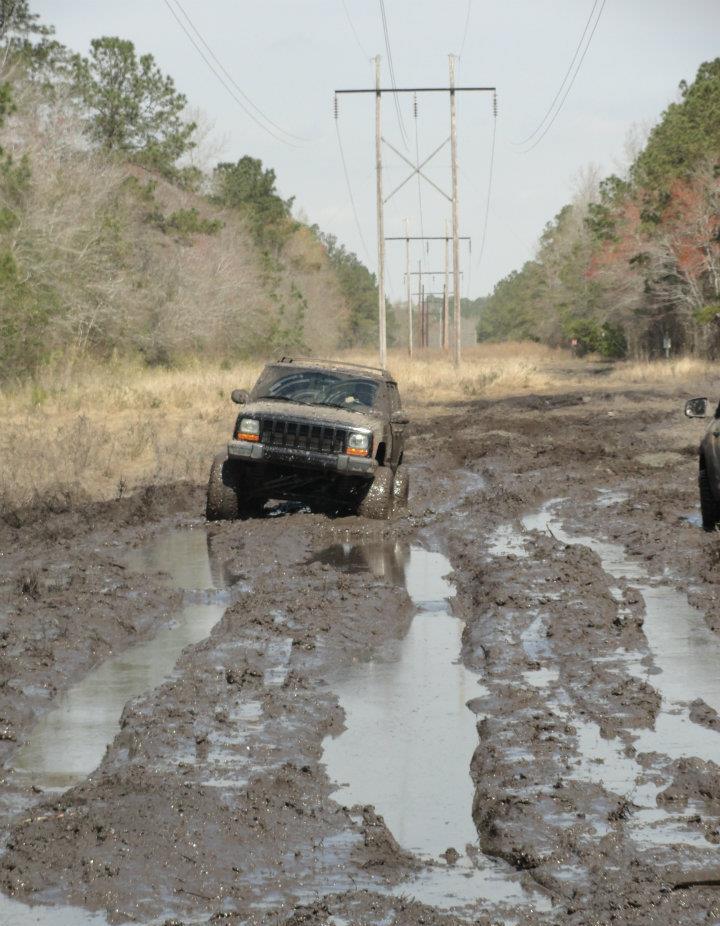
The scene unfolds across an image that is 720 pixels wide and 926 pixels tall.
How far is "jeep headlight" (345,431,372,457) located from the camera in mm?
15875

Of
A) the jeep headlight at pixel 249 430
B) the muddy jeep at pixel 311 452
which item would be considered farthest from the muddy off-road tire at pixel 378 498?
the jeep headlight at pixel 249 430

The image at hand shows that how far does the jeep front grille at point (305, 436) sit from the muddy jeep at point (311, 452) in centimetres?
1

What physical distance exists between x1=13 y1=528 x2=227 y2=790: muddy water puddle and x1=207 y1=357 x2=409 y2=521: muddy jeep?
2.92 metres

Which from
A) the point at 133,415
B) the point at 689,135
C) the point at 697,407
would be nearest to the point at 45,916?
the point at 697,407

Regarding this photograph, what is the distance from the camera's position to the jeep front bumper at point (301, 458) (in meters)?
15.7

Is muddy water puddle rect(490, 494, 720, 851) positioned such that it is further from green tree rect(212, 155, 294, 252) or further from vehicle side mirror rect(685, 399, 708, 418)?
green tree rect(212, 155, 294, 252)

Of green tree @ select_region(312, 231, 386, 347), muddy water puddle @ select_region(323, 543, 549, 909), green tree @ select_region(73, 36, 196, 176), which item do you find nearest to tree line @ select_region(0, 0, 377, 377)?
green tree @ select_region(73, 36, 196, 176)

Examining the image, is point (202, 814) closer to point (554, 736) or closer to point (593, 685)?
point (554, 736)

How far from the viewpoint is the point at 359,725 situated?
24.8 feet

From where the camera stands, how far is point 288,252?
325ft

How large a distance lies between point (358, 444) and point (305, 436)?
59 cm

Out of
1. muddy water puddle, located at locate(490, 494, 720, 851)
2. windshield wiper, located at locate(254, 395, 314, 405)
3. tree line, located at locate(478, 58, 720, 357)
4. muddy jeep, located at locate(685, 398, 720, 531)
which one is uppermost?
tree line, located at locate(478, 58, 720, 357)

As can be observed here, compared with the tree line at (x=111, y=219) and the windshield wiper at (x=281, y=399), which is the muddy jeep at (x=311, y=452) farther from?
the tree line at (x=111, y=219)

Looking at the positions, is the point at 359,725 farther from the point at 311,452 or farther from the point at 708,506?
the point at 311,452
